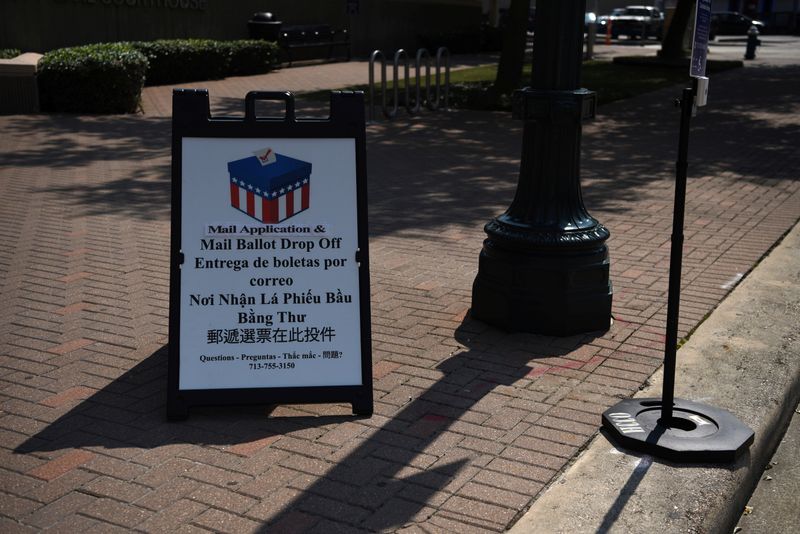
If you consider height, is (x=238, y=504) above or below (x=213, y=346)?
below

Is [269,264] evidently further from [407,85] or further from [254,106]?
[407,85]

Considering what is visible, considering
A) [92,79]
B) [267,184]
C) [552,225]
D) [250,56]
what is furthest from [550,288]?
[250,56]

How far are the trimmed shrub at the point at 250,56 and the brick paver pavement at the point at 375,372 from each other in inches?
462

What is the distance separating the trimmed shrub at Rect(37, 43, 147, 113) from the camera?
15.1 m

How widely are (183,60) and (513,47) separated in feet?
23.8

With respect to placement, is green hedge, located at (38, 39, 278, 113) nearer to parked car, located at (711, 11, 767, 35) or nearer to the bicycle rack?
the bicycle rack

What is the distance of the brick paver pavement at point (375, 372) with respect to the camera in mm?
3760

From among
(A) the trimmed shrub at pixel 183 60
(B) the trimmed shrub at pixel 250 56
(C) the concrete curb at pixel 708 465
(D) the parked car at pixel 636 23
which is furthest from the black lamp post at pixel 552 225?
(D) the parked car at pixel 636 23

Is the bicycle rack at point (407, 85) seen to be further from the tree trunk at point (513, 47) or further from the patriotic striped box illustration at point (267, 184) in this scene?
the patriotic striped box illustration at point (267, 184)

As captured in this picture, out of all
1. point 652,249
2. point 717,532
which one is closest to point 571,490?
point 717,532

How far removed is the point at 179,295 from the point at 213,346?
0.93ft

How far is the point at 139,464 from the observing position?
403 cm

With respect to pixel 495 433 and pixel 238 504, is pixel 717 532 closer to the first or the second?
pixel 495 433

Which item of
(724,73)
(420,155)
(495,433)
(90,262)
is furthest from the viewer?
(724,73)
